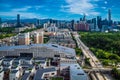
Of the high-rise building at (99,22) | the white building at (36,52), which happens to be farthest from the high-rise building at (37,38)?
the high-rise building at (99,22)

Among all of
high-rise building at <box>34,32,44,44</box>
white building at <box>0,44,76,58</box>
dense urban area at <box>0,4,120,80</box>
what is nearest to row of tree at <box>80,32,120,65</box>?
dense urban area at <box>0,4,120,80</box>

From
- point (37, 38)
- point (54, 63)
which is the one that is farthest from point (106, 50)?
point (54, 63)

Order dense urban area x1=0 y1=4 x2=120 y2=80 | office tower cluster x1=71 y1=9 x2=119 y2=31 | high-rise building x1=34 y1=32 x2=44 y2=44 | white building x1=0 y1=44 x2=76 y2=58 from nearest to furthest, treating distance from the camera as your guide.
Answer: dense urban area x1=0 y1=4 x2=120 y2=80 → white building x1=0 y1=44 x2=76 y2=58 → high-rise building x1=34 y1=32 x2=44 y2=44 → office tower cluster x1=71 y1=9 x2=119 y2=31

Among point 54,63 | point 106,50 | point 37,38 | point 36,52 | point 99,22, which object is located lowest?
point 54,63

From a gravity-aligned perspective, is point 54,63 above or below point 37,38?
below

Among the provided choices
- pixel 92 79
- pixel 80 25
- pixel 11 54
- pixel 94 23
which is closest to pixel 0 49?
pixel 11 54

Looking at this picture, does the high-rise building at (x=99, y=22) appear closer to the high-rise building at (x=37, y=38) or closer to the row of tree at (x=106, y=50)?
the row of tree at (x=106, y=50)

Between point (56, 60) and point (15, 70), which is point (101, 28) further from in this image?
point (15, 70)

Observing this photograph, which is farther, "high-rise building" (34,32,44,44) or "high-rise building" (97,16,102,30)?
"high-rise building" (97,16,102,30)

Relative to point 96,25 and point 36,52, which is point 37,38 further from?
point 96,25

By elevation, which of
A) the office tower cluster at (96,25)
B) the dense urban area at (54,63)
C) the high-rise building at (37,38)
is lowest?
the dense urban area at (54,63)

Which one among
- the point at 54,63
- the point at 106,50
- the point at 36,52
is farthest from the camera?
the point at 106,50

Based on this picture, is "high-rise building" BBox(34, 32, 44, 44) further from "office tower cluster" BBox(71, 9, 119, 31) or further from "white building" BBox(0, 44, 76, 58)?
"office tower cluster" BBox(71, 9, 119, 31)
